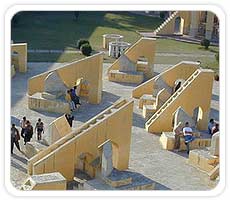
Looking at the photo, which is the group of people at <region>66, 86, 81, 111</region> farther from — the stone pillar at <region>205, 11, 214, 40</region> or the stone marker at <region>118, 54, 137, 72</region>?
the stone pillar at <region>205, 11, 214, 40</region>

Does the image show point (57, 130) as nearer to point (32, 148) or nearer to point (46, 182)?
point (32, 148)

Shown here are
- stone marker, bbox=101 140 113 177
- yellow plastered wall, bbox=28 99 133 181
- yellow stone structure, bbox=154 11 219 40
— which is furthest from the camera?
yellow stone structure, bbox=154 11 219 40

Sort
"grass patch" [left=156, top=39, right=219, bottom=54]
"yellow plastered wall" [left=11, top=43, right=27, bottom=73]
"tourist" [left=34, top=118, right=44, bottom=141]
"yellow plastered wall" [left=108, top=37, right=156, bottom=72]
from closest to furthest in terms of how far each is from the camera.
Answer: "tourist" [left=34, top=118, right=44, bottom=141] → "yellow plastered wall" [left=108, top=37, right=156, bottom=72] → "yellow plastered wall" [left=11, top=43, right=27, bottom=73] → "grass patch" [left=156, top=39, right=219, bottom=54]

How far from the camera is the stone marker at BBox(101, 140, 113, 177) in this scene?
12.1 meters

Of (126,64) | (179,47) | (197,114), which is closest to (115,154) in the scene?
(197,114)

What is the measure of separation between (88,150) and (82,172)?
0.76 metres

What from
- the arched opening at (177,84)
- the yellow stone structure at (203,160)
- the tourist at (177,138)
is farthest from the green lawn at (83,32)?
the yellow stone structure at (203,160)

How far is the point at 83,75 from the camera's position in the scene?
18.9 meters

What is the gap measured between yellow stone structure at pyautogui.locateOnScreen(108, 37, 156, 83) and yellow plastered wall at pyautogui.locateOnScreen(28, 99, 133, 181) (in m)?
8.90

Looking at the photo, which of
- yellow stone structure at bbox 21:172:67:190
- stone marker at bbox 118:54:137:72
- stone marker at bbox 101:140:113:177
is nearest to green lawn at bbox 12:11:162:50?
stone marker at bbox 118:54:137:72

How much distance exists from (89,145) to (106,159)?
0.63m

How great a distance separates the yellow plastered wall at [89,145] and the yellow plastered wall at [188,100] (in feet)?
11.9

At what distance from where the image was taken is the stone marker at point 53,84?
18219mm

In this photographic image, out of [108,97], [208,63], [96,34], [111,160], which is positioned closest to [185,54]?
[208,63]
